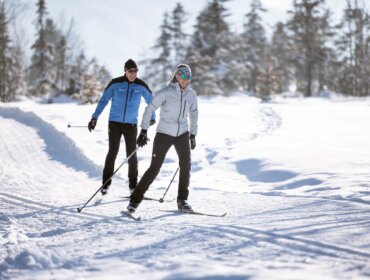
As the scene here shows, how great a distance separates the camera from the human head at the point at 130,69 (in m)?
6.61

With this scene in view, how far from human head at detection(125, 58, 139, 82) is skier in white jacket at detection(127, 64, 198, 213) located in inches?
44.7

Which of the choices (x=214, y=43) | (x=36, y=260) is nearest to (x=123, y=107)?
(x=36, y=260)

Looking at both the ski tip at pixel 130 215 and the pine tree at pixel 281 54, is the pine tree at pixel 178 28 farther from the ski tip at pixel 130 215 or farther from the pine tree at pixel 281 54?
the ski tip at pixel 130 215

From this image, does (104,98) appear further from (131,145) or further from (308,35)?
(308,35)

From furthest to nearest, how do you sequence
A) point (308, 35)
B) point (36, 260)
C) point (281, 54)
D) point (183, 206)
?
point (281, 54)
point (308, 35)
point (183, 206)
point (36, 260)

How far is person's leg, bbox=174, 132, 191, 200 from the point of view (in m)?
5.78

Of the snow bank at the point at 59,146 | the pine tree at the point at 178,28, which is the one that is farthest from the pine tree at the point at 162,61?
the snow bank at the point at 59,146

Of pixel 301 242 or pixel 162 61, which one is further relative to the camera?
pixel 162 61

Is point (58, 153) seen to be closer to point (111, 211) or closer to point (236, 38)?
point (111, 211)

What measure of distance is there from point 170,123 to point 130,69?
1.46 m

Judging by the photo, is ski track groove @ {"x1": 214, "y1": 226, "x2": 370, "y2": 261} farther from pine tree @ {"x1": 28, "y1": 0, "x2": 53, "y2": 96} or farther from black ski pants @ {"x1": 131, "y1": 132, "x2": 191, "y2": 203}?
Answer: pine tree @ {"x1": 28, "y1": 0, "x2": 53, "y2": 96}

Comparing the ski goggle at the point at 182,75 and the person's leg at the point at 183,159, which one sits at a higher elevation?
the ski goggle at the point at 182,75

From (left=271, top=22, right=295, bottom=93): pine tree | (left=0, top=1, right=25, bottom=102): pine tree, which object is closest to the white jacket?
(left=0, top=1, right=25, bottom=102): pine tree

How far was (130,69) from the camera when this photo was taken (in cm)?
661
